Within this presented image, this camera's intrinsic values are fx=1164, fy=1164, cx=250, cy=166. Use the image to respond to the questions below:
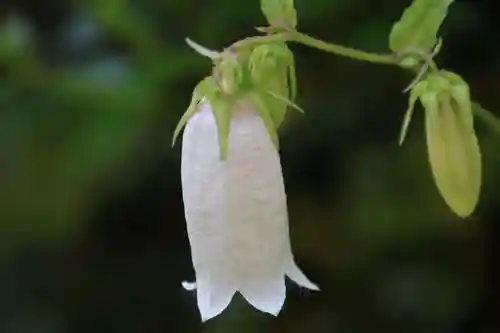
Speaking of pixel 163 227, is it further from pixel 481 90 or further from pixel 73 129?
pixel 481 90

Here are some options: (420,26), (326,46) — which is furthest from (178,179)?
(326,46)

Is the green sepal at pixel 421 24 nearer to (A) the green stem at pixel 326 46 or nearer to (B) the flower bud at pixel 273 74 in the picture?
(A) the green stem at pixel 326 46

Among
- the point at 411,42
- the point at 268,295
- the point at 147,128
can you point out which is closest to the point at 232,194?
the point at 268,295

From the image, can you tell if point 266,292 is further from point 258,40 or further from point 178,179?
point 178,179

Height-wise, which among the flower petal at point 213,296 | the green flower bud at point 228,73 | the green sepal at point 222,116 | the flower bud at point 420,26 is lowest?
the flower petal at point 213,296

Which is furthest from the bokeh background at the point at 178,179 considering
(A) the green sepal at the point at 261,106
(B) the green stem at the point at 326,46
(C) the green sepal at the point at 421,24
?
(A) the green sepal at the point at 261,106

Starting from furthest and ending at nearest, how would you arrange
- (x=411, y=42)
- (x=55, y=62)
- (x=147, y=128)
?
(x=55, y=62) < (x=147, y=128) < (x=411, y=42)

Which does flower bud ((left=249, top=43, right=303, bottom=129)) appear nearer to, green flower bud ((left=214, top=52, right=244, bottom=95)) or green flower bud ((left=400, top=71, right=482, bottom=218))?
green flower bud ((left=214, top=52, right=244, bottom=95))
